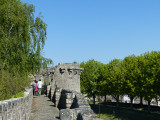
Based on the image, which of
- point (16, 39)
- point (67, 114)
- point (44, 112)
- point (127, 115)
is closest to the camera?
point (67, 114)

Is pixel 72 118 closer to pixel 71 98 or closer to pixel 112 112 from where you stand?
pixel 71 98

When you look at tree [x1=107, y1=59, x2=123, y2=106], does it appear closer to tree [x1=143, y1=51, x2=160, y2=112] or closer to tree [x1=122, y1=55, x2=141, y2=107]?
tree [x1=122, y1=55, x2=141, y2=107]

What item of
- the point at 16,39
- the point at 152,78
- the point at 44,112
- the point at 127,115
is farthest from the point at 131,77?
the point at 44,112

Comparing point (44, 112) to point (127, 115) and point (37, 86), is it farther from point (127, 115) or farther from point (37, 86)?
point (127, 115)

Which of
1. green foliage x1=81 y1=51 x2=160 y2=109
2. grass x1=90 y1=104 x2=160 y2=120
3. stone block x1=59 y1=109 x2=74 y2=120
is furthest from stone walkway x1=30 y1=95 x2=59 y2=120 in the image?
grass x1=90 y1=104 x2=160 y2=120

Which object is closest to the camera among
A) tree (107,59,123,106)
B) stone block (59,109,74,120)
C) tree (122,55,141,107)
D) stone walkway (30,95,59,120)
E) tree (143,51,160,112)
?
stone block (59,109,74,120)

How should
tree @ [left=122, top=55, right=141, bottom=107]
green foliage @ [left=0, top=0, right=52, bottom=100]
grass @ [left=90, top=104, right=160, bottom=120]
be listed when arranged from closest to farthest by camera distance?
1. green foliage @ [left=0, top=0, right=52, bottom=100]
2. grass @ [left=90, top=104, right=160, bottom=120]
3. tree @ [left=122, top=55, right=141, bottom=107]

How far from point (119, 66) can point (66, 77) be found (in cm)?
2174

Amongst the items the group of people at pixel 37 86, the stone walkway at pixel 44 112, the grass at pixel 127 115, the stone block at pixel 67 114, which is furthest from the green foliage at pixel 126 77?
the stone block at pixel 67 114

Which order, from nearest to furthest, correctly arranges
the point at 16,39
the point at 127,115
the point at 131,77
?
the point at 16,39 < the point at 127,115 < the point at 131,77

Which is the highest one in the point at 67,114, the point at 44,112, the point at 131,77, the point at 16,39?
Result: the point at 16,39

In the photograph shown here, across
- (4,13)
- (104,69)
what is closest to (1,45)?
(4,13)

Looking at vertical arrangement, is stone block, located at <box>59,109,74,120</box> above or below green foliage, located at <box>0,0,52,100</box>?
below

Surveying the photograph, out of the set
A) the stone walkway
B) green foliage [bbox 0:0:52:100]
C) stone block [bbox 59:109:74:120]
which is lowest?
the stone walkway
